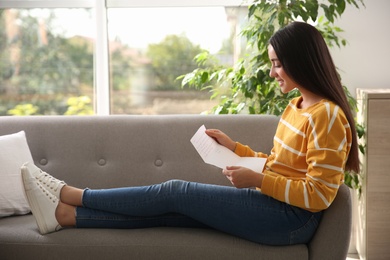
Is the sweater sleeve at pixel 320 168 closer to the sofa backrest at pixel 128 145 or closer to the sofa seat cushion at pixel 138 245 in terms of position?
the sofa seat cushion at pixel 138 245

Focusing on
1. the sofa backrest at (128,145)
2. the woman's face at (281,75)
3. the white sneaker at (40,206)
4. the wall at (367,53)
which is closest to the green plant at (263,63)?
the wall at (367,53)

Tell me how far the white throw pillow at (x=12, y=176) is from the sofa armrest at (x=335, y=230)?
1200 millimetres

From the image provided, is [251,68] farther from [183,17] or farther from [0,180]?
[0,180]

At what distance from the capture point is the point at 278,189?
2203 mm

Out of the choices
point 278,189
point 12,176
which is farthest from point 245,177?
point 12,176

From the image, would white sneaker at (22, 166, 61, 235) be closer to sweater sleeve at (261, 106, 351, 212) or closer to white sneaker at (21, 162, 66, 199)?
white sneaker at (21, 162, 66, 199)

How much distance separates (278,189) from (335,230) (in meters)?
0.25

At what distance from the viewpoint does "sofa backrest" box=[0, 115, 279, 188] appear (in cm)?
284

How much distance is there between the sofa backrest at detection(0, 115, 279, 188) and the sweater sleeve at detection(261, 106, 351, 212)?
0.64 m

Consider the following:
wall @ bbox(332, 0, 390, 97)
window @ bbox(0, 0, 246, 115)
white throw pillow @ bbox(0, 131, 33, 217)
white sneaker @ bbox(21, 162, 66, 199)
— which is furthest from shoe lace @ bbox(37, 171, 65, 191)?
wall @ bbox(332, 0, 390, 97)

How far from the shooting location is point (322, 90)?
2268mm

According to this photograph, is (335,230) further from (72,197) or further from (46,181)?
(46,181)

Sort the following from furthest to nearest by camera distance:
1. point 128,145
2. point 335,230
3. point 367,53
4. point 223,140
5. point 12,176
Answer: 1. point 367,53
2. point 128,145
3. point 12,176
4. point 223,140
5. point 335,230

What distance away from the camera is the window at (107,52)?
152 inches
